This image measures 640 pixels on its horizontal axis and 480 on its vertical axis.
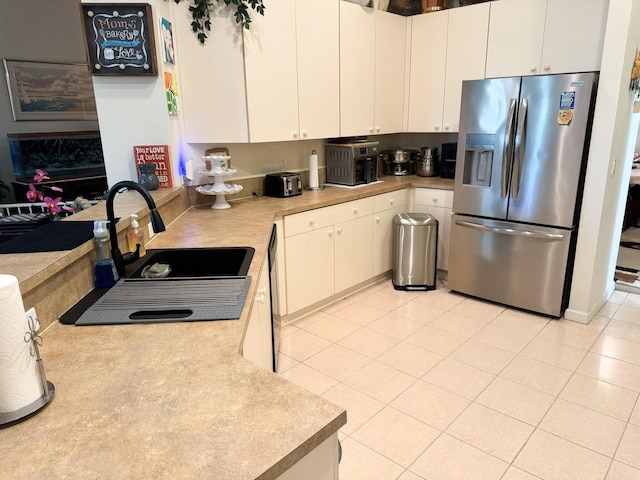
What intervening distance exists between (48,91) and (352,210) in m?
4.54

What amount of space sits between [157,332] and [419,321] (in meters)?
2.38

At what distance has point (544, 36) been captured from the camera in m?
3.28

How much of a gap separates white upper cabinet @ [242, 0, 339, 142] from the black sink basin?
118 cm

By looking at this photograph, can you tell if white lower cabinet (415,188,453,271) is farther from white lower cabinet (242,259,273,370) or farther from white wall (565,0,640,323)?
white lower cabinet (242,259,273,370)

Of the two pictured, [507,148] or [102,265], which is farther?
[507,148]

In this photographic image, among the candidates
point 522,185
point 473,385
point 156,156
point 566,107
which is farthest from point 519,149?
point 156,156

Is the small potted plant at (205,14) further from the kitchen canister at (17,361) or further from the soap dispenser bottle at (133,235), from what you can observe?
the kitchen canister at (17,361)

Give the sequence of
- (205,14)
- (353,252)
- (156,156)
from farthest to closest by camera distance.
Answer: (353,252) < (205,14) < (156,156)

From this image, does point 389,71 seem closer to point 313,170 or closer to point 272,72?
point 313,170

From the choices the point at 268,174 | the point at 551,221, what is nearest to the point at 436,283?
the point at 551,221

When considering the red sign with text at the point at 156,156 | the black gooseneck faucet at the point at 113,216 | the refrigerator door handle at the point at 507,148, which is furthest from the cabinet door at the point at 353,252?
the black gooseneck faucet at the point at 113,216

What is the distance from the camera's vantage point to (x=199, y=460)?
79cm

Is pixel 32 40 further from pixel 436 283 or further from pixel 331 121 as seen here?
pixel 436 283

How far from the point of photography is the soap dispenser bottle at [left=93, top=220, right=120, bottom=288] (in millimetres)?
1600
